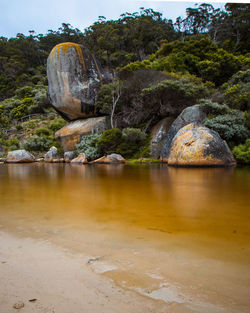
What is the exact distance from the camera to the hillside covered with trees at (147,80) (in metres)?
13.7

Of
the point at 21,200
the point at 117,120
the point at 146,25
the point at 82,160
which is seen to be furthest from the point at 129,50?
the point at 21,200

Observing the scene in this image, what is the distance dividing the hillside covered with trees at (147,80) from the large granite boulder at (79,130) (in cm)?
94

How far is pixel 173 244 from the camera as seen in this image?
153 cm

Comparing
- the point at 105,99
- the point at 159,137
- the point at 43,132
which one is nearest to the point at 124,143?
the point at 159,137

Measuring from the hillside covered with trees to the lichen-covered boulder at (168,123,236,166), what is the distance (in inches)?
45.6

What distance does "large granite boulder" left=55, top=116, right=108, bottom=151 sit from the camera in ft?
56.9

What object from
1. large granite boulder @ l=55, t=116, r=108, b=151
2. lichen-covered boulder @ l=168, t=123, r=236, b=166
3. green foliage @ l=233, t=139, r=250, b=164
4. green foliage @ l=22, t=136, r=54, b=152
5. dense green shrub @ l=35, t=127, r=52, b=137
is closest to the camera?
lichen-covered boulder @ l=168, t=123, r=236, b=166

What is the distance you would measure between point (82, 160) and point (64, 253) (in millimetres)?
12467

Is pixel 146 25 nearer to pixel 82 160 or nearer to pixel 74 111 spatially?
pixel 74 111

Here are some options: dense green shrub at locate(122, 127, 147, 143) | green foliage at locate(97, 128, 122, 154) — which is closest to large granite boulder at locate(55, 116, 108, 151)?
green foliage at locate(97, 128, 122, 154)

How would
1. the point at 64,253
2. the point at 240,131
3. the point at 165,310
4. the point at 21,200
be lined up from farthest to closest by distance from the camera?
the point at 240,131, the point at 21,200, the point at 64,253, the point at 165,310

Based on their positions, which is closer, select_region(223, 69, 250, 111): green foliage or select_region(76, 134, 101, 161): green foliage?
select_region(223, 69, 250, 111): green foliage

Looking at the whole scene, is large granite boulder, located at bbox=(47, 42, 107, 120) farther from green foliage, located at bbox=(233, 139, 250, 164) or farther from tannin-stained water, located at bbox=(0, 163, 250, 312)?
tannin-stained water, located at bbox=(0, 163, 250, 312)

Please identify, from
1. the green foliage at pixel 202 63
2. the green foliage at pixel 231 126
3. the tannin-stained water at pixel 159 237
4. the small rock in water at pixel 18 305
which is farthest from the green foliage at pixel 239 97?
the small rock in water at pixel 18 305
